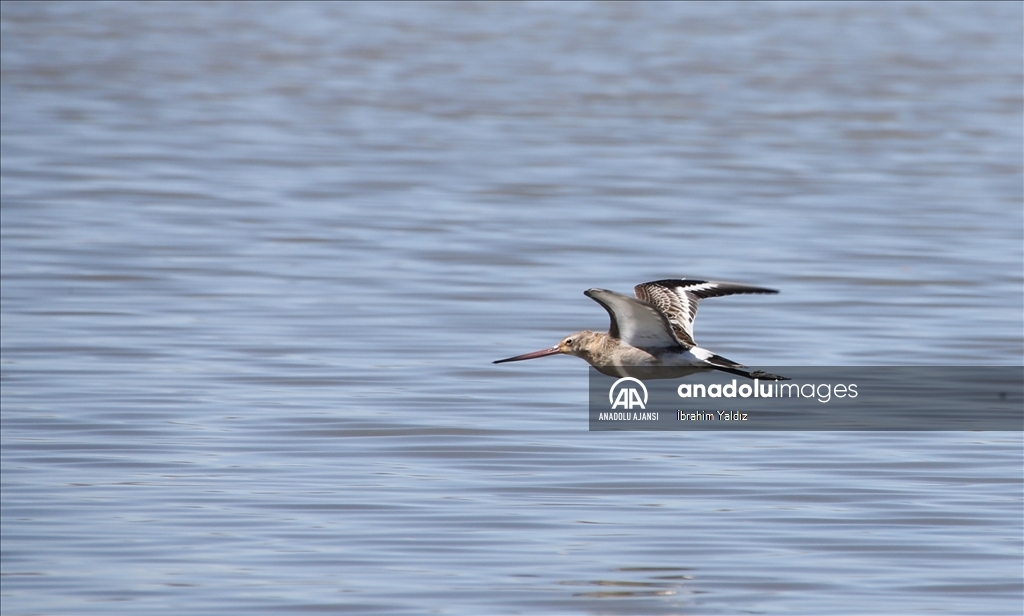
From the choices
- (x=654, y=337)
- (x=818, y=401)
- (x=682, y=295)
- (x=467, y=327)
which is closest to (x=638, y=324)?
(x=654, y=337)

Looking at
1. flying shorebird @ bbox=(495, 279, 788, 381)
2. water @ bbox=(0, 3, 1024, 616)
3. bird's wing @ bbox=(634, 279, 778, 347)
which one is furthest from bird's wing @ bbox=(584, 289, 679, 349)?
Result: water @ bbox=(0, 3, 1024, 616)

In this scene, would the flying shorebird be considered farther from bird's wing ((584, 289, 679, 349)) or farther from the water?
the water

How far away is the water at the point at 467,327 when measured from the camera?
725 centimetres

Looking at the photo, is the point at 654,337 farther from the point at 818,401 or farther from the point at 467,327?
the point at 467,327

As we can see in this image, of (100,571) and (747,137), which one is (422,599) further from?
(747,137)

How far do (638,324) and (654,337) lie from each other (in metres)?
0.10

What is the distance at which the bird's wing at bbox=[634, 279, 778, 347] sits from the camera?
8430 millimetres

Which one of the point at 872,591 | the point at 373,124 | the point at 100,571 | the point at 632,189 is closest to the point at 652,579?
the point at 872,591

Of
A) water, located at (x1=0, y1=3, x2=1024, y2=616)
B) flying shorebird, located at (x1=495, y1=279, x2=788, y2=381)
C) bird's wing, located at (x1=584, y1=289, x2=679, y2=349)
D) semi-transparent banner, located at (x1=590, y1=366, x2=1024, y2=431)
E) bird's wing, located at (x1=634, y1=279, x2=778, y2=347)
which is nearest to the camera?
water, located at (x1=0, y1=3, x2=1024, y2=616)

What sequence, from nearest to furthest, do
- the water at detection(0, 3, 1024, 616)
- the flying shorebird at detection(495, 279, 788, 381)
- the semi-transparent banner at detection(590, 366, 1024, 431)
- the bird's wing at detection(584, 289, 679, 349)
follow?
1. the water at detection(0, 3, 1024, 616)
2. the bird's wing at detection(584, 289, 679, 349)
3. the flying shorebird at detection(495, 279, 788, 381)
4. the semi-transparent banner at detection(590, 366, 1024, 431)

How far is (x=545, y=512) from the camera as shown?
7.89 meters

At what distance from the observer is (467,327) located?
12078mm

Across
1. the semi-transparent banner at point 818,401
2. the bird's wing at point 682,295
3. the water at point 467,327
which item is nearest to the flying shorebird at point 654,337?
the bird's wing at point 682,295

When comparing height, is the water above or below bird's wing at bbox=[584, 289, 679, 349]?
below
